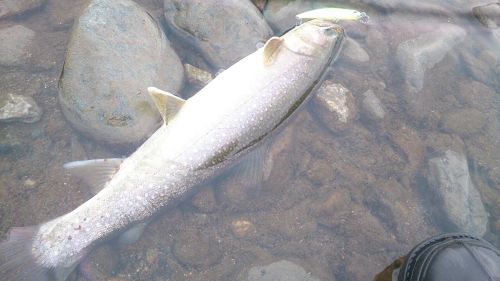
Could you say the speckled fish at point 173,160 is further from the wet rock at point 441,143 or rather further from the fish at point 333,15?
the wet rock at point 441,143

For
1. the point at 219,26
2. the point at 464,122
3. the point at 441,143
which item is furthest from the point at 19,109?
the point at 464,122

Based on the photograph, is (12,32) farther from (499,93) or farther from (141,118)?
(499,93)

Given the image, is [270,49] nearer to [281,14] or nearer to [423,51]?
[281,14]

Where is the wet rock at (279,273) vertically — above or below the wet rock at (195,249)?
above

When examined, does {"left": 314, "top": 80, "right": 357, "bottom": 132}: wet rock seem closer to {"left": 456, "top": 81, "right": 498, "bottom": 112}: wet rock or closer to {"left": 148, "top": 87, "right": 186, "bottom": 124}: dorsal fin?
{"left": 456, "top": 81, "right": 498, "bottom": 112}: wet rock

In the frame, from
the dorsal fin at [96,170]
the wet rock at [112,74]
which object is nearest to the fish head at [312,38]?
the wet rock at [112,74]

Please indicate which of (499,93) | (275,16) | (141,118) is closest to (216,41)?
(275,16)

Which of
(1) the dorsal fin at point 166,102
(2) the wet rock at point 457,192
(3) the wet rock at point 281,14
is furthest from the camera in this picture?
(3) the wet rock at point 281,14
